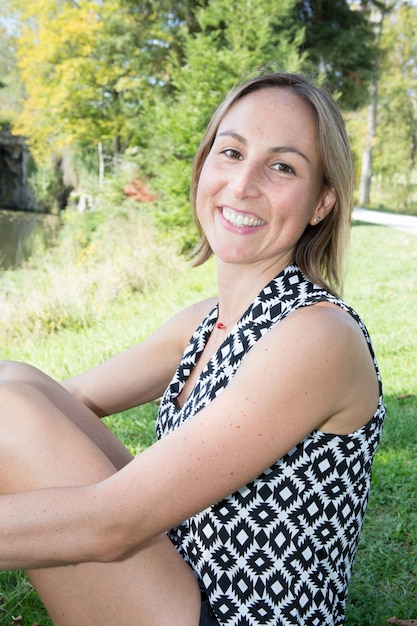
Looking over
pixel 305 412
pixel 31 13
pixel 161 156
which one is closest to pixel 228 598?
pixel 305 412

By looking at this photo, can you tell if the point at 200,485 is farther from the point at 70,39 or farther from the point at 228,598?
the point at 70,39

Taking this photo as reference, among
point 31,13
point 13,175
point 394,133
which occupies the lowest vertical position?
point 13,175

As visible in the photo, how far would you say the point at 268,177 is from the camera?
1.71m

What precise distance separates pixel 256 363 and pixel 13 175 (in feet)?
121

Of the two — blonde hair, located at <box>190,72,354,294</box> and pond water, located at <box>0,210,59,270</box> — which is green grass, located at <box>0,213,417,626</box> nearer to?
blonde hair, located at <box>190,72,354,294</box>

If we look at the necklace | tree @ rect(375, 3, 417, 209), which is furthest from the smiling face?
tree @ rect(375, 3, 417, 209)

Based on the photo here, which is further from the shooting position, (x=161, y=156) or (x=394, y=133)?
(x=394, y=133)

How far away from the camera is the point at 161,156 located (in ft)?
54.6

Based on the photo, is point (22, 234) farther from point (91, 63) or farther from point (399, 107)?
point (399, 107)

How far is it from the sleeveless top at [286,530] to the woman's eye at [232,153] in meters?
0.43

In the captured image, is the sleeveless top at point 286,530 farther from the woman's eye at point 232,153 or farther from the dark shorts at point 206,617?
the woman's eye at point 232,153

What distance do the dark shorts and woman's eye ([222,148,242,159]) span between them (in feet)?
3.41

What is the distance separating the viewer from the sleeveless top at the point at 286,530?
1.44 m

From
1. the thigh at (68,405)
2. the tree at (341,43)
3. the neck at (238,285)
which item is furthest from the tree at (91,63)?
the thigh at (68,405)
